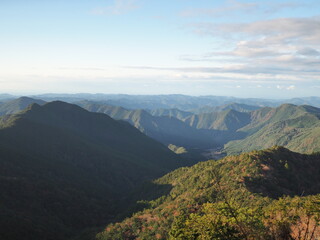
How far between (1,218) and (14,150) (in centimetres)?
7015

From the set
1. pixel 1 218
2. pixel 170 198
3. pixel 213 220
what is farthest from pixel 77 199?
pixel 213 220

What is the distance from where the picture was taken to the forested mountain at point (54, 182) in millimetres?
91213

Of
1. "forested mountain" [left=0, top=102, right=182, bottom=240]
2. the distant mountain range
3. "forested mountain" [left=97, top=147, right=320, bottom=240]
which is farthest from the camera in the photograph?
"forested mountain" [left=0, top=102, right=182, bottom=240]

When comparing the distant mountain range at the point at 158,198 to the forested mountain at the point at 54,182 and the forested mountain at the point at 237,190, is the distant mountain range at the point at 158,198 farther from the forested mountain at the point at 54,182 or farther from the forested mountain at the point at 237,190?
the forested mountain at the point at 54,182

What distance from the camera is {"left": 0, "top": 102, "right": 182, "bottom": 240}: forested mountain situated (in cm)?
9121

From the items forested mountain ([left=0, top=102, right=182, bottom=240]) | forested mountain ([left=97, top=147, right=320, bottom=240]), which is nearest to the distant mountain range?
forested mountain ([left=97, top=147, right=320, bottom=240])

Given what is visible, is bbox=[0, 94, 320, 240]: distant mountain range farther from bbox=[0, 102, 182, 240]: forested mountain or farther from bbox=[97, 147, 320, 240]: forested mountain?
bbox=[0, 102, 182, 240]: forested mountain

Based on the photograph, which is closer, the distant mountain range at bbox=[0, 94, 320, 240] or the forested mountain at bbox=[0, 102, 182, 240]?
the distant mountain range at bbox=[0, 94, 320, 240]

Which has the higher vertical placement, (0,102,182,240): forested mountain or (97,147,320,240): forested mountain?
(97,147,320,240): forested mountain

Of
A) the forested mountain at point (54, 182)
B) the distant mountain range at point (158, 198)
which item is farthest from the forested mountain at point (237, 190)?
the forested mountain at point (54, 182)

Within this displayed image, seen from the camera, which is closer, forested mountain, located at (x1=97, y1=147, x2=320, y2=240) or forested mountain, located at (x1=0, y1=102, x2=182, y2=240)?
forested mountain, located at (x1=97, y1=147, x2=320, y2=240)

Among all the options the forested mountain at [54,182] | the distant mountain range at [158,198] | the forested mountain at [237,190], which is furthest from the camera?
the forested mountain at [54,182]

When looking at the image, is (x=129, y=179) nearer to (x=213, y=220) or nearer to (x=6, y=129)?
(x=6, y=129)

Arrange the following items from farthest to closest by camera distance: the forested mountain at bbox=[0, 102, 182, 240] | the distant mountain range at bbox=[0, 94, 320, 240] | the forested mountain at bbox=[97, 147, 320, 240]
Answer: the forested mountain at bbox=[0, 102, 182, 240], the forested mountain at bbox=[97, 147, 320, 240], the distant mountain range at bbox=[0, 94, 320, 240]
